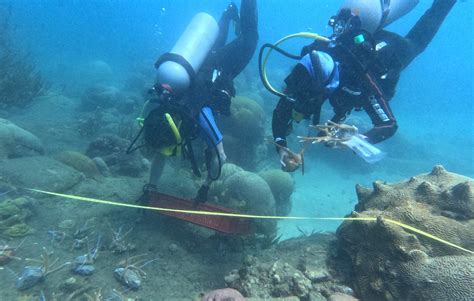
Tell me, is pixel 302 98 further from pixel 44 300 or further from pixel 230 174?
pixel 44 300

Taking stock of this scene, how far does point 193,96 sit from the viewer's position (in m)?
5.47

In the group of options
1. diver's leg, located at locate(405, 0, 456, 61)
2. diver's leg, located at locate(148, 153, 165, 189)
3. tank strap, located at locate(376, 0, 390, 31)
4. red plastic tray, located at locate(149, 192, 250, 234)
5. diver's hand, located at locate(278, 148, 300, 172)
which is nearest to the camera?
diver's hand, located at locate(278, 148, 300, 172)

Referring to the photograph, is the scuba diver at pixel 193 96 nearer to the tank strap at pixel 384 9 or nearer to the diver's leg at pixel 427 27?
the tank strap at pixel 384 9

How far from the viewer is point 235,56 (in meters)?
7.91

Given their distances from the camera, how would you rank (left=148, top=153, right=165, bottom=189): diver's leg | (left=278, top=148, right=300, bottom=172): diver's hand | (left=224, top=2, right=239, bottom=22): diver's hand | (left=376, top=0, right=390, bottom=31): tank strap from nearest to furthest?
(left=278, top=148, right=300, bottom=172): diver's hand
(left=376, top=0, right=390, bottom=31): tank strap
(left=148, top=153, right=165, bottom=189): diver's leg
(left=224, top=2, right=239, bottom=22): diver's hand

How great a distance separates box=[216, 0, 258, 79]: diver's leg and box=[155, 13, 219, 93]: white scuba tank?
70 cm

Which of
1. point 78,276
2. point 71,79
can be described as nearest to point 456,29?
point 71,79

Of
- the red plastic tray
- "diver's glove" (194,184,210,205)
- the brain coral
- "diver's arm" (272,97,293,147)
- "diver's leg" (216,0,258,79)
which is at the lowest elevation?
the red plastic tray

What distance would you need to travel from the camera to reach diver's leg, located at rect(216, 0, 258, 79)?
7.70 meters

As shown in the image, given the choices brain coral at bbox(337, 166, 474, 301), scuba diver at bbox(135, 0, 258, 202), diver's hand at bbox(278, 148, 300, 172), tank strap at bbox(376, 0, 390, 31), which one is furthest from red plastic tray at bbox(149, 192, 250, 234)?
tank strap at bbox(376, 0, 390, 31)

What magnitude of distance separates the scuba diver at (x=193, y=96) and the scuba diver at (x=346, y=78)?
1.36 metres

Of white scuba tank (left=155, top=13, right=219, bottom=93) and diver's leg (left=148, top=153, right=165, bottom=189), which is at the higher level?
white scuba tank (left=155, top=13, right=219, bottom=93)

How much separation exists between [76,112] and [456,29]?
144130mm

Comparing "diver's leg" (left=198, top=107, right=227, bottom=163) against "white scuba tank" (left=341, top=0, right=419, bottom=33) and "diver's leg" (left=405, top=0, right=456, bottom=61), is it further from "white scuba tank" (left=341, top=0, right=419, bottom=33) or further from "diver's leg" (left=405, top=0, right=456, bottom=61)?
"diver's leg" (left=405, top=0, right=456, bottom=61)
